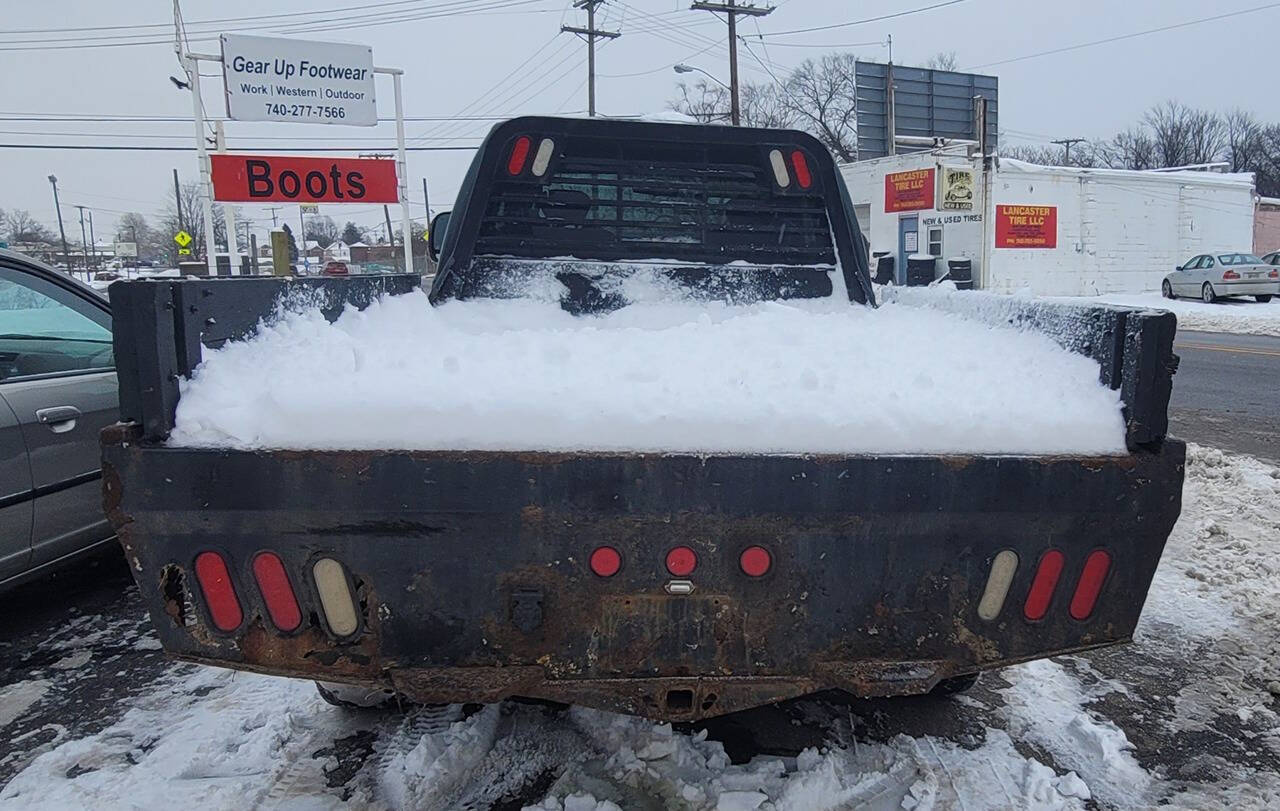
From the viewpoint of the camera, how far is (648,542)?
1.92m

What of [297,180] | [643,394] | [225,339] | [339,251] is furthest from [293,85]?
[339,251]

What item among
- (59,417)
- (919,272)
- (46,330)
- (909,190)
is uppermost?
(909,190)

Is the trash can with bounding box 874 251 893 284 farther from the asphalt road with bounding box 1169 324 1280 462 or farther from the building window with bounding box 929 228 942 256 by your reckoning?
the building window with bounding box 929 228 942 256

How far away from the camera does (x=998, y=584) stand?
2.03 meters

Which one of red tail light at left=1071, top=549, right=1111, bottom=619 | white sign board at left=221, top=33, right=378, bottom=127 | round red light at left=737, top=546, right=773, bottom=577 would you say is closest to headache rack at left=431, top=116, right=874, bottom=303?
red tail light at left=1071, top=549, right=1111, bottom=619

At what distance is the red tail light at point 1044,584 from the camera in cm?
202

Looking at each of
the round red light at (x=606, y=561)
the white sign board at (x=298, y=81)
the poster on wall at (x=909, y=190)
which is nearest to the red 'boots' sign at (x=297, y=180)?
the white sign board at (x=298, y=81)

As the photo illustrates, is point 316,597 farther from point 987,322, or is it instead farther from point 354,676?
point 987,322

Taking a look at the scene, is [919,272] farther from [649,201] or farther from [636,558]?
[636,558]

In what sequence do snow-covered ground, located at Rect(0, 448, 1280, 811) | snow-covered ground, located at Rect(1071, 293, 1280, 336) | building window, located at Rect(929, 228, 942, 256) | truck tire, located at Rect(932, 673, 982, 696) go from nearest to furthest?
snow-covered ground, located at Rect(0, 448, 1280, 811), truck tire, located at Rect(932, 673, 982, 696), snow-covered ground, located at Rect(1071, 293, 1280, 336), building window, located at Rect(929, 228, 942, 256)

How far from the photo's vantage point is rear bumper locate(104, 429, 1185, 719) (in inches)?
73.4

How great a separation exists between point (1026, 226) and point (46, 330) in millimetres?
30004

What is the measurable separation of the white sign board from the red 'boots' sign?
0.91m

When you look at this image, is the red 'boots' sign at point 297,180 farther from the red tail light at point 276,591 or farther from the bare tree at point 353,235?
the bare tree at point 353,235
